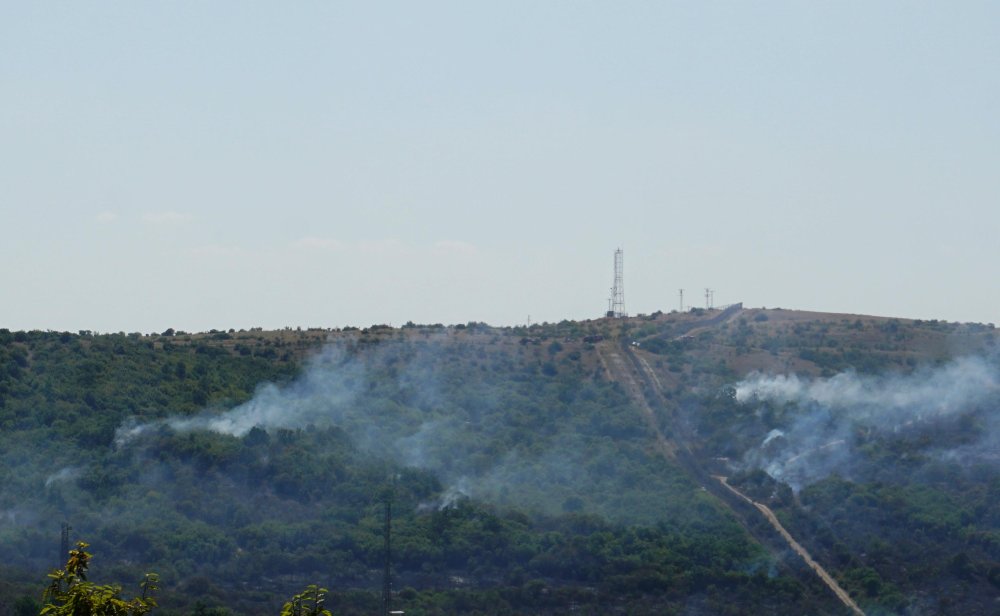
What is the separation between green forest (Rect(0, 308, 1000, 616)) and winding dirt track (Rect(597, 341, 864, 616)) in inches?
11.4

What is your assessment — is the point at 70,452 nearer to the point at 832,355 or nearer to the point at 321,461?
the point at 321,461

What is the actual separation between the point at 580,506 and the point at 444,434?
1317 centimetres

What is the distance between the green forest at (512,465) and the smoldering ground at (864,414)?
0.72 ft

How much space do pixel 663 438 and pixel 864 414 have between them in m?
13.8

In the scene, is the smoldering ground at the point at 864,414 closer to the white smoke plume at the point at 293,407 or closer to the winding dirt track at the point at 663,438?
the winding dirt track at the point at 663,438

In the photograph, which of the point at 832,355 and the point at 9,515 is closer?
the point at 9,515

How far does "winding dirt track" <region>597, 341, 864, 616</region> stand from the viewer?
3184 inches

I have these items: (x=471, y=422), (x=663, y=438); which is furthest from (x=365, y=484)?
(x=663, y=438)

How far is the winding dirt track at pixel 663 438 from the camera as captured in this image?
80.9m

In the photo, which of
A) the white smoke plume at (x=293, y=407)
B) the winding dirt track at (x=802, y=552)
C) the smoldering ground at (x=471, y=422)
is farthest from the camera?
the white smoke plume at (x=293, y=407)

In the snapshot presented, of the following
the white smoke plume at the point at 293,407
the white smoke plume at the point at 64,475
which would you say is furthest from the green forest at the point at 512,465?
the white smoke plume at the point at 293,407

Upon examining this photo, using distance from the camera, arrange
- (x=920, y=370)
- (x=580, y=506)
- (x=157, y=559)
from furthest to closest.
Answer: (x=920, y=370)
(x=580, y=506)
(x=157, y=559)

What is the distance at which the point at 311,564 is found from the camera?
77625mm

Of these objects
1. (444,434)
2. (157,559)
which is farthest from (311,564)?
(444,434)
